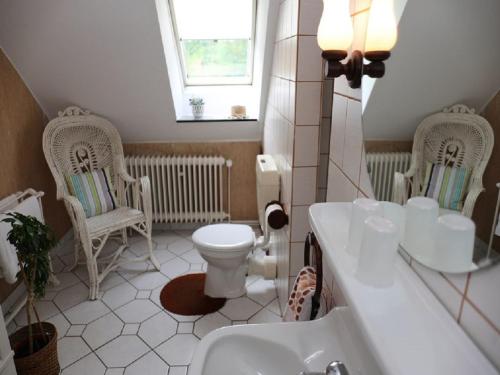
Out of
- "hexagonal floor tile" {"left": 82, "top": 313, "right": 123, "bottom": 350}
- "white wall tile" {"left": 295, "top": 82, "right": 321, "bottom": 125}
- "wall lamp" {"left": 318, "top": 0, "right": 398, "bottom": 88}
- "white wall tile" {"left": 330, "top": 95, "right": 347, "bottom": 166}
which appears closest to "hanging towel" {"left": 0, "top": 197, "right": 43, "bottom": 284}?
"hexagonal floor tile" {"left": 82, "top": 313, "right": 123, "bottom": 350}

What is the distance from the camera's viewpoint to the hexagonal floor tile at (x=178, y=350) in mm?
1951

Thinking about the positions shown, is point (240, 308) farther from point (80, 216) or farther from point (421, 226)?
point (421, 226)

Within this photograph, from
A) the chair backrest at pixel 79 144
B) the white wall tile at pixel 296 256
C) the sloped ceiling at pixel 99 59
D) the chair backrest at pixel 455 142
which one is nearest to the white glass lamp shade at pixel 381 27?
the chair backrest at pixel 455 142

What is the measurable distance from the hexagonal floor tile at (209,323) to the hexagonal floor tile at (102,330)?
18.1 inches

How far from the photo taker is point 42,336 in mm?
1854

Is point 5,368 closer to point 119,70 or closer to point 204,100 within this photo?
point 119,70

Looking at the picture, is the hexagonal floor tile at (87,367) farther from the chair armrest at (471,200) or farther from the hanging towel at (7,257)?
the chair armrest at (471,200)

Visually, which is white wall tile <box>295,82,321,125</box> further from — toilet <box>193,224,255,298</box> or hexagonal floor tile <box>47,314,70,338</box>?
hexagonal floor tile <box>47,314,70,338</box>

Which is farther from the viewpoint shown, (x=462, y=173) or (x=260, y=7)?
(x=260, y=7)

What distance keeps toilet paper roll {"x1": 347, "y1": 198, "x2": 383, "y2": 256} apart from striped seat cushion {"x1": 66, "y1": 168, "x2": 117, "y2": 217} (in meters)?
2.29

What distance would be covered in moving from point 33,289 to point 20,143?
Answer: 1.22 meters

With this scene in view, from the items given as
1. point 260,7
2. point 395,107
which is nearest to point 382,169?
point 395,107

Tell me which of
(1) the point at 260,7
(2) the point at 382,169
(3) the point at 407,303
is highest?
(1) the point at 260,7

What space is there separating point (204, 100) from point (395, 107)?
2.59 meters
